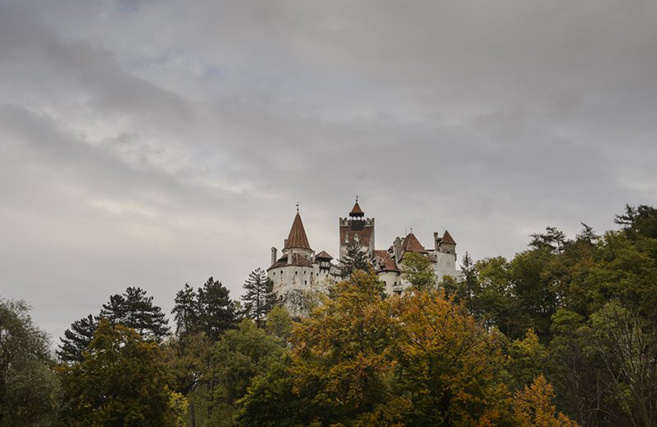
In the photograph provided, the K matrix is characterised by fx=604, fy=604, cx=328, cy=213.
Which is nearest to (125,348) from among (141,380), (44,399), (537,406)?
(141,380)

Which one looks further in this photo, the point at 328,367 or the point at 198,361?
the point at 198,361

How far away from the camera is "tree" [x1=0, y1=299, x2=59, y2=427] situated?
98.5 ft

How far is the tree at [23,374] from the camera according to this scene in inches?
1182

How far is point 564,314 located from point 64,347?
49.8 m

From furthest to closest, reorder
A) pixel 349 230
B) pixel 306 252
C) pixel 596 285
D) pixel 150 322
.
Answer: pixel 349 230 → pixel 306 252 → pixel 150 322 → pixel 596 285

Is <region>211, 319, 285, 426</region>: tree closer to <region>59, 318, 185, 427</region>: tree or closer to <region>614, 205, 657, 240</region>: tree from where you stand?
<region>59, 318, 185, 427</region>: tree

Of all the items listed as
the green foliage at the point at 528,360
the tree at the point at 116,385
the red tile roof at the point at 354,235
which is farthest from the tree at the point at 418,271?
the tree at the point at 116,385

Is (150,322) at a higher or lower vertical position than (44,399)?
higher

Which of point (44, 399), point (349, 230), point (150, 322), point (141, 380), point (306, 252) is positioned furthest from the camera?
point (349, 230)

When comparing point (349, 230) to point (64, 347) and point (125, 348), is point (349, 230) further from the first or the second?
point (125, 348)

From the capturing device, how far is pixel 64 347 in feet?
199

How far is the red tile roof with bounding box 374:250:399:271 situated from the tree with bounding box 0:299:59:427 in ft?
221

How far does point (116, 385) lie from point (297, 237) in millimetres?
68510

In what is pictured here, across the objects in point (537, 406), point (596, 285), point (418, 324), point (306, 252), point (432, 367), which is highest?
point (306, 252)
